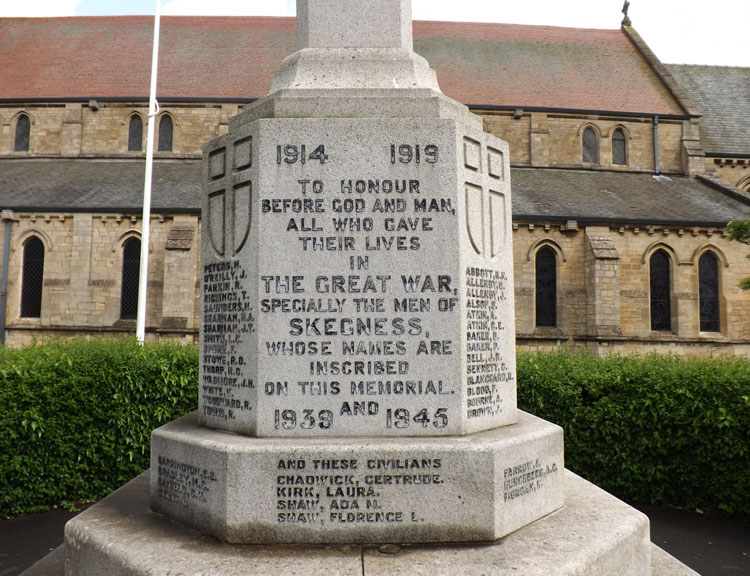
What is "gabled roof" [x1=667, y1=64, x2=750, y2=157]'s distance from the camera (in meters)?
26.4

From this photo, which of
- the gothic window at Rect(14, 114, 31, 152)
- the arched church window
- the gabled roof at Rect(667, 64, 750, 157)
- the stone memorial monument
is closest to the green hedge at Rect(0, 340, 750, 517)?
the stone memorial monument

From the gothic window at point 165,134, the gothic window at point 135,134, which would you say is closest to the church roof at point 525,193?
the gothic window at point 135,134

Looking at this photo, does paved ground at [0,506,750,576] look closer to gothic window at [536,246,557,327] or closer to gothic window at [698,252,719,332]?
gothic window at [536,246,557,327]

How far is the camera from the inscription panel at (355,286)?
114 inches

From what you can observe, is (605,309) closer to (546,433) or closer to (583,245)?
(583,245)

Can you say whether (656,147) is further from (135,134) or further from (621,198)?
(135,134)

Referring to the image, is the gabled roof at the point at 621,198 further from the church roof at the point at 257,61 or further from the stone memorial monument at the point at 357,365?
the stone memorial monument at the point at 357,365

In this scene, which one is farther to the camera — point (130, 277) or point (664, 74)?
point (664, 74)

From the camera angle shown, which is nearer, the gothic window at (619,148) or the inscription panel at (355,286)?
the inscription panel at (355,286)

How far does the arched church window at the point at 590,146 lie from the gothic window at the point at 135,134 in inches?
782

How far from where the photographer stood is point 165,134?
24.7 m

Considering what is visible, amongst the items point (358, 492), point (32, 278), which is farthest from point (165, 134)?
point (358, 492)

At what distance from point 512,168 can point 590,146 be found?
446cm

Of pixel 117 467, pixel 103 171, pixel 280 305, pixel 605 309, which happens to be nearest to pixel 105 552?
pixel 280 305
